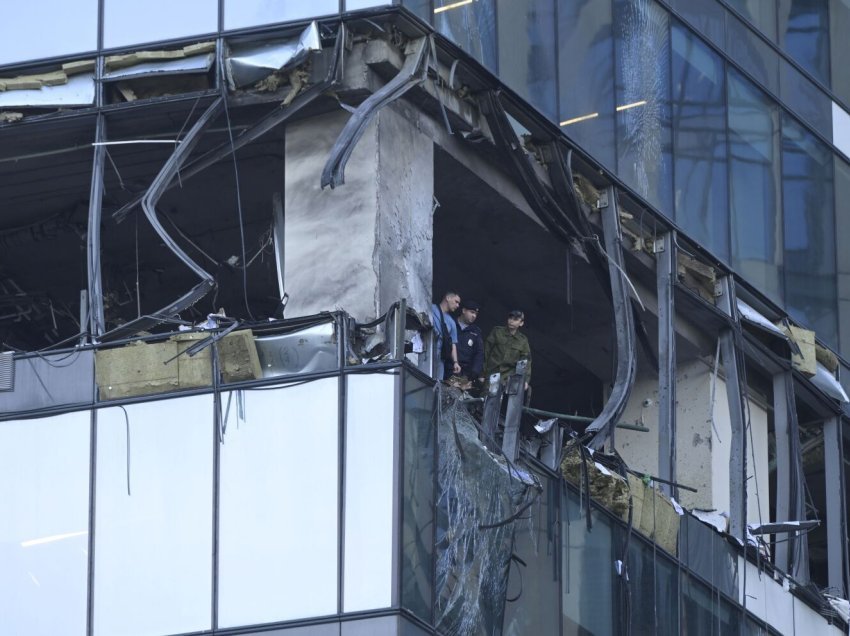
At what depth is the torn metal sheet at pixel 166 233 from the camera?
25.3m

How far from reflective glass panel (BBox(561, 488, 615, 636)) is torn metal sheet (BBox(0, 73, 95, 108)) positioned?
691 centimetres

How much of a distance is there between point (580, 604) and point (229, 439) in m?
5.15

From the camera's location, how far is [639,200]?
31219 millimetres

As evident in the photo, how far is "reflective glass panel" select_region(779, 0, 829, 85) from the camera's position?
120 feet

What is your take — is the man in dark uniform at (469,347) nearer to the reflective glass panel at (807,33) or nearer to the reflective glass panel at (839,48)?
the reflective glass panel at (807,33)

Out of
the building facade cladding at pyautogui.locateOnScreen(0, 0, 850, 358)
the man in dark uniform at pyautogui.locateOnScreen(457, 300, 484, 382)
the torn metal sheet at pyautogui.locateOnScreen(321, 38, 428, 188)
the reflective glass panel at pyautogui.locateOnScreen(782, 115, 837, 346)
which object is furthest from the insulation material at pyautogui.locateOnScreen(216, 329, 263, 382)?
the reflective glass panel at pyautogui.locateOnScreen(782, 115, 837, 346)

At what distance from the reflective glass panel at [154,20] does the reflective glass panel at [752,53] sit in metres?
10.1

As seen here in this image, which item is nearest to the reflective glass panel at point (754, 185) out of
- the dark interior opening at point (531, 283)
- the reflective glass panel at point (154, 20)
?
the dark interior opening at point (531, 283)

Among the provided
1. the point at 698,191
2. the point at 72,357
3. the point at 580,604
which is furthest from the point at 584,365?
the point at 72,357

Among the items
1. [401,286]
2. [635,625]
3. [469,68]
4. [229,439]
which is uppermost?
[469,68]

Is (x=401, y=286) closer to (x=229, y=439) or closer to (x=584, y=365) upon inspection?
(x=229, y=439)

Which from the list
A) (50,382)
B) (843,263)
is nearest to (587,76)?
(843,263)

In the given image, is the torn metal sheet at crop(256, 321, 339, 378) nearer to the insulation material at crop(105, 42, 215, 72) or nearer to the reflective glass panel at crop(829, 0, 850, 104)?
the insulation material at crop(105, 42, 215, 72)

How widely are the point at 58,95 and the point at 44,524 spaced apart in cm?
517
